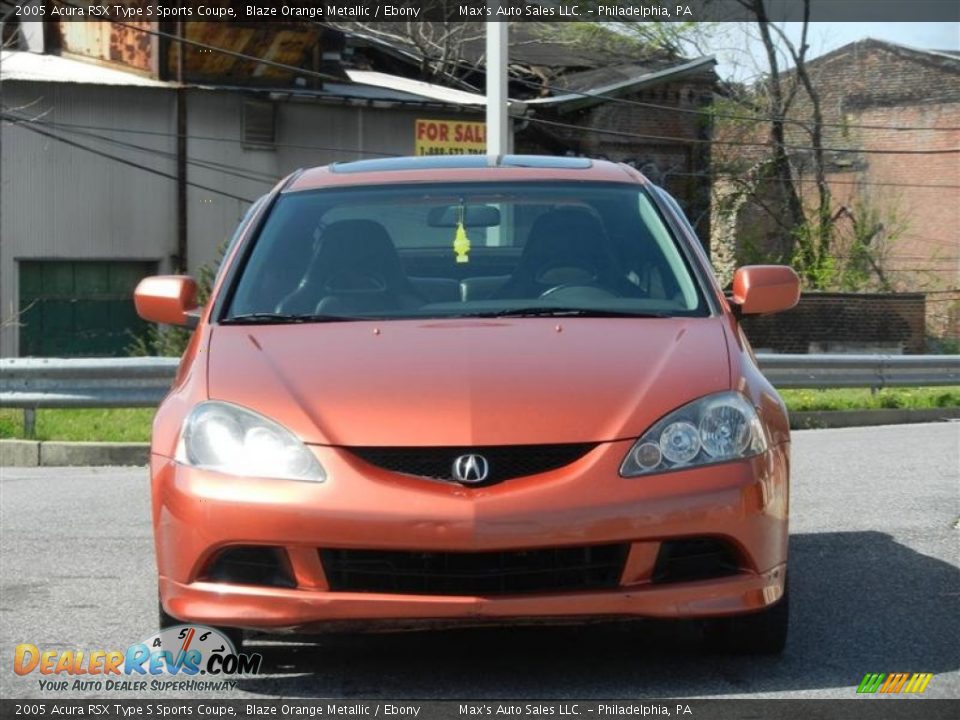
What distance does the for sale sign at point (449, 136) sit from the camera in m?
30.9

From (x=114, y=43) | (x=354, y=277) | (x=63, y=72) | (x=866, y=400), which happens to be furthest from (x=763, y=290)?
(x=114, y=43)

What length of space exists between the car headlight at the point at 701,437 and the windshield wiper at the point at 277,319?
1.21m

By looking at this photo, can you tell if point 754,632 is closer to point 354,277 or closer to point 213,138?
point 354,277

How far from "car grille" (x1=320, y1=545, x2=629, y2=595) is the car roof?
1993 mm

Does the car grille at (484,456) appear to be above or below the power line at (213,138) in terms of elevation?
below

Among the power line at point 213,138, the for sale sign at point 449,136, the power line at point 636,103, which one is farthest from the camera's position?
the power line at point 636,103

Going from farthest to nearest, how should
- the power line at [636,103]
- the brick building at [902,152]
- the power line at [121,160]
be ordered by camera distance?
1. the brick building at [902,152]
2. the power line at [636,103]
3. the power line at [121,160]

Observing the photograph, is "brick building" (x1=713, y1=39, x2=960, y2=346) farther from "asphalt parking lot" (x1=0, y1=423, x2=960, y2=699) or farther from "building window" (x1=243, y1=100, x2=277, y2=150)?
"asphalt parking lot" (x1=0, y1=423, x2=960, y2=699)

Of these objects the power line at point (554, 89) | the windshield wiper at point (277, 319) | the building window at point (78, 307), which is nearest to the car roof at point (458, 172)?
the windshield wiper at point (277, 319)

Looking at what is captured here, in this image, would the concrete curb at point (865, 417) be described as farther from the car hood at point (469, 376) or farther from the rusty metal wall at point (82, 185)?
the rusty metal wall at point (82, 185)

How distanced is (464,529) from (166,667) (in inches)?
46.8

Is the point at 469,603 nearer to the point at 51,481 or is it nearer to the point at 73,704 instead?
the point at 73,704

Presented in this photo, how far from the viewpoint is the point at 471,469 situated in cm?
438

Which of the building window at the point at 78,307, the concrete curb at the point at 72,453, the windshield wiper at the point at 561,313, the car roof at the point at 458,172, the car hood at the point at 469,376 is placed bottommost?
the building window at the point at 78,307
